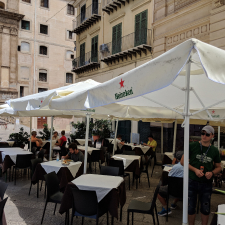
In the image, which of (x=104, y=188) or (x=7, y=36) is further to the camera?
(x=7, y=36)

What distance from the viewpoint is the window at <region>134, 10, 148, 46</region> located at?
50.4 ft

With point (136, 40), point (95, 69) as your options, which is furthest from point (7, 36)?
point (136, 40)

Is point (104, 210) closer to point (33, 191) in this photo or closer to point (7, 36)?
point (33, 191)

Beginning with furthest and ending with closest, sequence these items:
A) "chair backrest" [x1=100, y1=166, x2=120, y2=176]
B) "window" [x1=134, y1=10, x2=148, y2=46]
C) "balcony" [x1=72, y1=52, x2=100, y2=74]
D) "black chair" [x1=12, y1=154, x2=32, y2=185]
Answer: "balcony" [x1=72, y1=52, x2=100, y2=74], "window" [x1=134, y1=10, x2=148, y2=46], "black chair" [x1=12, y1=154, x2=32, y2=185], "chair backrest" [x1=100, y1=166, x2=120, y2=176]

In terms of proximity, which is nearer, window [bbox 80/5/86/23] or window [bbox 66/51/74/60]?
window [bbox 80/5/86/23]

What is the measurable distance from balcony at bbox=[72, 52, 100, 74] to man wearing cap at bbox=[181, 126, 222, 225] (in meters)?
17.2

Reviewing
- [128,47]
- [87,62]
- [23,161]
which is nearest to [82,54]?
[87,62]

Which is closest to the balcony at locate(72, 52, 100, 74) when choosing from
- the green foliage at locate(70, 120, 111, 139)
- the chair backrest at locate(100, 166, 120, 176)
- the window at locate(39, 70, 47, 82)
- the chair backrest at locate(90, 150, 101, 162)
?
the green foliage at locate(70, 120, 111, 139)

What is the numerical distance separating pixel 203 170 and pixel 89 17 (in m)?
20.2

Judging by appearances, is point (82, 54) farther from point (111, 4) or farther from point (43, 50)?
point (43, 50)

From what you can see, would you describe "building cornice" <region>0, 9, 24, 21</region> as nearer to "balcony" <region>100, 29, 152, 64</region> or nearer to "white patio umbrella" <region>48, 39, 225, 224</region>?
"balcony" <region>100, 29, 152, 64</region>

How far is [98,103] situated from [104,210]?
1.99 metres

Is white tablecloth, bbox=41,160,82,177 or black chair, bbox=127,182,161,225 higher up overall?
white tablecloth, bbox=41,160,82,177

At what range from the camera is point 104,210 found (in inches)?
171
